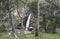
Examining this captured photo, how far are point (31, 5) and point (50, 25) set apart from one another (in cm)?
252

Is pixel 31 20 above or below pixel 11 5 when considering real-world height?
below

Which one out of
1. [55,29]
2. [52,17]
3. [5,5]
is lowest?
[55,29]

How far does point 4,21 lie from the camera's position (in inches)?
657

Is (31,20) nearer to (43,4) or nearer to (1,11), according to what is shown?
(43,4)

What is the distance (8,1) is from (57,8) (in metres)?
5.97

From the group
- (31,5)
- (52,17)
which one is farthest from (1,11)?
(52,17)

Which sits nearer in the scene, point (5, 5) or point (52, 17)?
point (5, 5)

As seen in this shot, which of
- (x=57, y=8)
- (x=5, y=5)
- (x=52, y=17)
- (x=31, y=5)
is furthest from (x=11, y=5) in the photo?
(x=57, y=8)

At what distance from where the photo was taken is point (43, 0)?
16.3m

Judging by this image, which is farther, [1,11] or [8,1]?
[1,11]

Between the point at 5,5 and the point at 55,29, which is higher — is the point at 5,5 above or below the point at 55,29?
above

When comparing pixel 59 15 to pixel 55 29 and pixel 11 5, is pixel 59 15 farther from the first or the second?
pixel 11 5

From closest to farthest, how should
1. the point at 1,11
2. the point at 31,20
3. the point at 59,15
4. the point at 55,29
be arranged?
the point at 1,11
the point at 55,29
the point at 59,15
the point at 31,20

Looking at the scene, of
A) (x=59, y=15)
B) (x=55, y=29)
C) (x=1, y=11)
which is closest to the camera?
(x=1, y=11)
